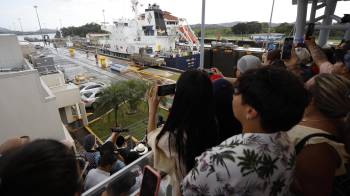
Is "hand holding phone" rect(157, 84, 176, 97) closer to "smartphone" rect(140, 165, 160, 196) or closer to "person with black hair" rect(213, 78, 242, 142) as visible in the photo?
"person with black hair" rect(213, 78, 242, 142)


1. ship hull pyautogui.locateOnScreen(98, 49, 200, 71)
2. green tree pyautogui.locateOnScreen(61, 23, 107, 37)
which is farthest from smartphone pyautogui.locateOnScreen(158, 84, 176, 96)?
green tree pyautogui.locateOnScreen(61, 23, 107, 37)

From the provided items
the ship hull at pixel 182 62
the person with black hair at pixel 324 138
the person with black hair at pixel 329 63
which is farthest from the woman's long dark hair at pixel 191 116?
the ship hull at pixel 182 62

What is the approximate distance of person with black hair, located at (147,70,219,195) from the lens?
A: 1.23m

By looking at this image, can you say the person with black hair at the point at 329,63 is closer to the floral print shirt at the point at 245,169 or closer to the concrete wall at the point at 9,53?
the floral print shirt at the point at 245,169

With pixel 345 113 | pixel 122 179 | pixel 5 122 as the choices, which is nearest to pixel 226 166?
pixel 345 113

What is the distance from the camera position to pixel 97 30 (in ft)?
214

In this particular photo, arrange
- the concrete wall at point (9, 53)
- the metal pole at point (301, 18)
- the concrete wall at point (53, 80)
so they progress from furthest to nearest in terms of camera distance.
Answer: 1. the concrete wall at point (53, 80)
2. the concrete wall at point (9, 53)
3. the metal pole at point (301, 18)

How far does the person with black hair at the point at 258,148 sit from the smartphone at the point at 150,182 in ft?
1.82

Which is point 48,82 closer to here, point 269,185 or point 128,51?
point 269,185

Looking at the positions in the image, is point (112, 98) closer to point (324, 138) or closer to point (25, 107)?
point (25, 107)

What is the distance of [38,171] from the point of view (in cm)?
76

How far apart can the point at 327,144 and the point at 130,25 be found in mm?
29414

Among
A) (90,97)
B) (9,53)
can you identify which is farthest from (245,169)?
(90,97)

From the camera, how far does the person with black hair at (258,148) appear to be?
31.6 inches
